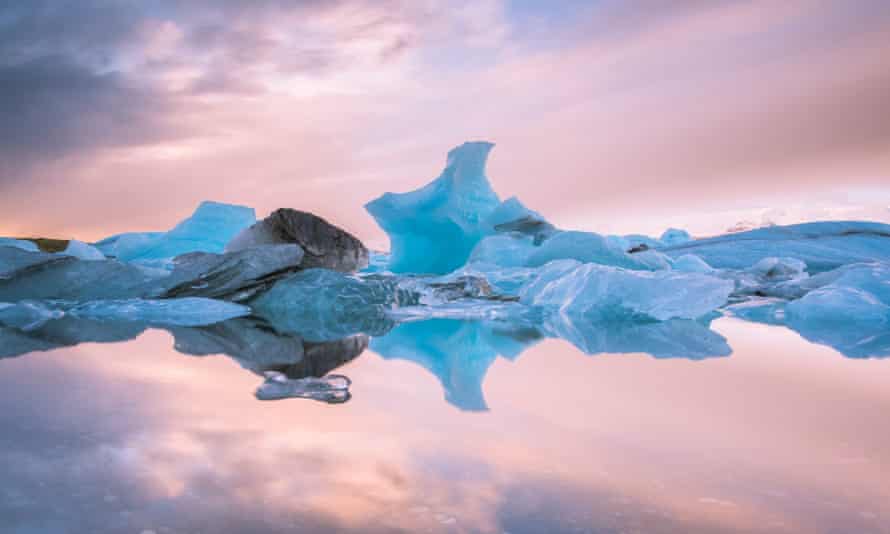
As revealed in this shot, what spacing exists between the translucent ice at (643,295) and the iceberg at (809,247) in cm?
976

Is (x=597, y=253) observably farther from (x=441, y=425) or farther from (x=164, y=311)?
(x=441, y=425)

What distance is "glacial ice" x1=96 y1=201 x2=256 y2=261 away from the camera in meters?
14.5

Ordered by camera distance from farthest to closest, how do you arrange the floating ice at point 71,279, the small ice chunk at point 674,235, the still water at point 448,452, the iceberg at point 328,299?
the small ice chunk at point 674,235
the floating ice at point 71,279
the iceberg at point 328,299
the still water at point 448,452

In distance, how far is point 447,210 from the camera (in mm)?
11516

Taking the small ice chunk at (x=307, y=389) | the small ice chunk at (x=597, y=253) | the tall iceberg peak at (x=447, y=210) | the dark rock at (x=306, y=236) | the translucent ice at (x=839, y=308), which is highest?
the tall iceberg peak at (x=447, y=210)

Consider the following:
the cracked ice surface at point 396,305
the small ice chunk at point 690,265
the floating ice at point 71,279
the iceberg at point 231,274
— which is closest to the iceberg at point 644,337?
the cracked ice surface at point 396,305

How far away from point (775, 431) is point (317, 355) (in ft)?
5.53

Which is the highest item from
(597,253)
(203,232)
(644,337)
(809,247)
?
(203,232)

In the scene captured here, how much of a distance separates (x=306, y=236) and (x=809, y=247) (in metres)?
12.3

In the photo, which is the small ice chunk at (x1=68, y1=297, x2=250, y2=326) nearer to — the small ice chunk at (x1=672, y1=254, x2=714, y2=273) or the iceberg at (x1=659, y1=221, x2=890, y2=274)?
the small ice chunk at (x1=672, y1=254, x2=714, y2=273)

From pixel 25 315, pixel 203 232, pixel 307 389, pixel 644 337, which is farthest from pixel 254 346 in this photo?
pixel 203 232

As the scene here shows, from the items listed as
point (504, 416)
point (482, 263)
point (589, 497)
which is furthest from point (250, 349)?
point (482, 263)

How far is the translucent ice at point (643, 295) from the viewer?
4.36 meters

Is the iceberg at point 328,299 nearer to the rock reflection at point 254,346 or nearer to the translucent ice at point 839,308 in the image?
the rock reflection at point 254,346
